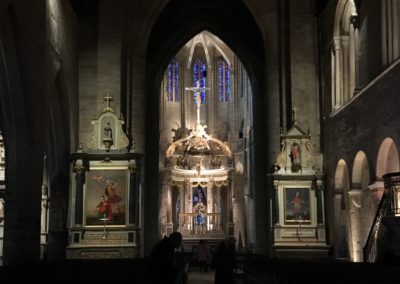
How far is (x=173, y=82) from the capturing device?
47.2m

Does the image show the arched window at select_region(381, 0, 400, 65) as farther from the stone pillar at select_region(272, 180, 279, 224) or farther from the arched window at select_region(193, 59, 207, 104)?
the arched window at select_region(193, 59, 207, 104)

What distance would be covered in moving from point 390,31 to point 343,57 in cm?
544

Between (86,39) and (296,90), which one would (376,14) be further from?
(86,39)

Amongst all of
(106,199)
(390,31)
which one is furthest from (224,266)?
(106,199)

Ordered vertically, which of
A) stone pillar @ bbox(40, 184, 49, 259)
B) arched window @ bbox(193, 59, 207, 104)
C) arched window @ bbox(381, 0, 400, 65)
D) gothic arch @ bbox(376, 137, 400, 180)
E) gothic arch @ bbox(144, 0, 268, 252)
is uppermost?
arched window @ bbox(193, 59, 207, 104)

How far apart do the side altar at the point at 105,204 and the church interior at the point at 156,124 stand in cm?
4

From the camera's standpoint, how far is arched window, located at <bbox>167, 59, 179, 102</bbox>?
47062mm

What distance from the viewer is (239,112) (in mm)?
44844

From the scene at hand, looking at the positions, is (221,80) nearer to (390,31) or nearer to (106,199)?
(106,199)

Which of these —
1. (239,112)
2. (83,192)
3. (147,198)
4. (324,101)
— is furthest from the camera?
(239,112)

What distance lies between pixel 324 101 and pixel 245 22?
7.97 metres

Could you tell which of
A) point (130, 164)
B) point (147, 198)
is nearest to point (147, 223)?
point (147, 198)

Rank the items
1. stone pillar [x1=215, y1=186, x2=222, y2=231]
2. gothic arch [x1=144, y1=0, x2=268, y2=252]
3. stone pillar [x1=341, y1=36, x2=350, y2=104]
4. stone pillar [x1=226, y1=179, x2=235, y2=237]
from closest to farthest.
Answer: stone pillar [x1=341, y1=36, x2=350, y2=104], gothic arch [x1=144, y1=0, x2=268, y2=252], stone pillar [x1=226, y1=179, x2=235, y2=237], stone pillar [x1=215, y1=186, x2=222, y2=231]

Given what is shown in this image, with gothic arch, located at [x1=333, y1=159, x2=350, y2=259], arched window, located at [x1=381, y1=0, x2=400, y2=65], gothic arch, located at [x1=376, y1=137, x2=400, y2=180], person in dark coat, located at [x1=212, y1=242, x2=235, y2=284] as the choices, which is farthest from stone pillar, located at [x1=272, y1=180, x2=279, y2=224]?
person in dark coat, located at [x1=212, y1=242, x2=235, y2=284]
